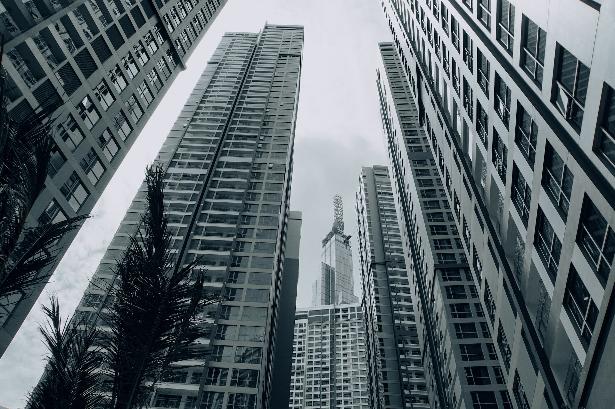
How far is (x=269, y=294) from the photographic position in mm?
48344

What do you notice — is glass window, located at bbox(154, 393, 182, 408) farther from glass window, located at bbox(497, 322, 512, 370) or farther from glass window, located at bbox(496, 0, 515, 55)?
glass window, located at bbox(496, 0, 515, 55)

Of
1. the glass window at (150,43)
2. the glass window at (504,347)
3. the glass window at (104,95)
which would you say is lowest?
the glass window at (504,347)

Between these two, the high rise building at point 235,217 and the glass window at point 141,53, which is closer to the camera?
the glass window at point 141,53

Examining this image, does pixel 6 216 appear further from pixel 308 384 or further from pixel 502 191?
pixel 308 384

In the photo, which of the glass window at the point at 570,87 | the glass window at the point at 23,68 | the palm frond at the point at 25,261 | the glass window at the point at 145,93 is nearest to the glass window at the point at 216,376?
the glass window at the point at 145,93

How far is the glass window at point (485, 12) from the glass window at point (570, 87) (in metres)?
7.03

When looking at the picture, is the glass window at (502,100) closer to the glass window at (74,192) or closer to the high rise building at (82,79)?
the high rise building at (82,79)

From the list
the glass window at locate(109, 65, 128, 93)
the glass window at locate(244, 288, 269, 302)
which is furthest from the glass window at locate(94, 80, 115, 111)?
the glass window at locate(244, 288, 269, 302)

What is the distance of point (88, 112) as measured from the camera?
26625 millimetres

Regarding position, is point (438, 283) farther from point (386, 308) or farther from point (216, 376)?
point (386, 308)

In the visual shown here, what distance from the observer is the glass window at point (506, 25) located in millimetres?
16422

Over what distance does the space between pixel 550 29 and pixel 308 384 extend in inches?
5363

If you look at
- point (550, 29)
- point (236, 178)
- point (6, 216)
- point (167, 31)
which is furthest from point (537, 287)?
point (236, 178)

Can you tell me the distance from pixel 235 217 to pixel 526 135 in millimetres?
42591
